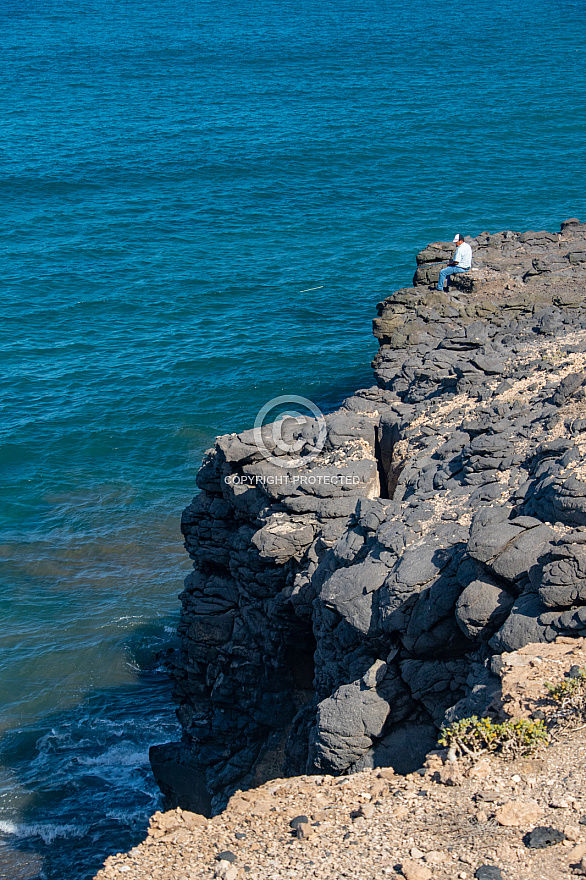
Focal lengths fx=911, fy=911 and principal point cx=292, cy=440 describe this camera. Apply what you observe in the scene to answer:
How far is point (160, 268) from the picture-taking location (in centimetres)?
6044

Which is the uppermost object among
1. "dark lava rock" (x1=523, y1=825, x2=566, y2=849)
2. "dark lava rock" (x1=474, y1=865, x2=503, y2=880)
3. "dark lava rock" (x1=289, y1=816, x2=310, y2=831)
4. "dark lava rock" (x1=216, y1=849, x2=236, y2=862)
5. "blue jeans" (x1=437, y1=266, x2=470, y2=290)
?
"blue jeans" (x1=437, y1=266, x2=470, y2=290)

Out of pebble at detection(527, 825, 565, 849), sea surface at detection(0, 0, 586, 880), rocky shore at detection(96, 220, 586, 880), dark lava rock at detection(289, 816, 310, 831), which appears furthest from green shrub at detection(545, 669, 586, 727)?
sea surface at detection(0, 0, 586, 880)

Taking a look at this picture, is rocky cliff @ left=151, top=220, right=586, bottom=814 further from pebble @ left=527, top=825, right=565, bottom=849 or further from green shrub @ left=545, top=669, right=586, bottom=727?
pebble @ left=527, top=825, right=565, bottom=849

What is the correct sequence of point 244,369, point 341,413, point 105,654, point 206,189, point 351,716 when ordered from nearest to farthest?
1. point 351,716
2. point 341,413
3. point 105,654
4. point 244,369
5. point 206,189

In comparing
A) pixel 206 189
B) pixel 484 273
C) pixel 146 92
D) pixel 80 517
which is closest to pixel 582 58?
pixel 146 92

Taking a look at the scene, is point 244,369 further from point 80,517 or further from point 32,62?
point 32,62

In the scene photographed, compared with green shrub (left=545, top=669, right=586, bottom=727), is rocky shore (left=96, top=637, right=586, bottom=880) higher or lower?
lower

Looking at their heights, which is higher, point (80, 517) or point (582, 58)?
point (582, 58)

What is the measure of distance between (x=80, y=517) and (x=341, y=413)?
1793 cm

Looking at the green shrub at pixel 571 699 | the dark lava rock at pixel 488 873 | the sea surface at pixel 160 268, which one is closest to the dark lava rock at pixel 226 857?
the dark lava rock at pixel 488 873

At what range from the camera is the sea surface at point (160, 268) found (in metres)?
30.5

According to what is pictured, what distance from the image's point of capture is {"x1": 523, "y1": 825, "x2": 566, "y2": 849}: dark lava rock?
10.4 m

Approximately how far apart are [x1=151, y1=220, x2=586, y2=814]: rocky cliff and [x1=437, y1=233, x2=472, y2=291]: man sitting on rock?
4084 millimetres

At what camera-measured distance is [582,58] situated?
108m
